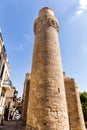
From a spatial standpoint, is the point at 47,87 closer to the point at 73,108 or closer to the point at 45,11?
the point at 73,108

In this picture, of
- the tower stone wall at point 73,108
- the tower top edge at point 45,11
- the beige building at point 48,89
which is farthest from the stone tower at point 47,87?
the tower stone wall at point 73,108

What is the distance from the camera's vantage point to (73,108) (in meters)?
12.1

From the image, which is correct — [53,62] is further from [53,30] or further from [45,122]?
[45,122]

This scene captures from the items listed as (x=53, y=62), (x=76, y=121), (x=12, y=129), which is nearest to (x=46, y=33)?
(x=53, y=62)

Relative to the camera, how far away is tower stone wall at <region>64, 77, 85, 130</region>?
11367 millimetres

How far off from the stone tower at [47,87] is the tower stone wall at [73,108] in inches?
143

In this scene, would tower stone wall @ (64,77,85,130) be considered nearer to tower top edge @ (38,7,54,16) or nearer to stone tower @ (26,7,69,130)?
stone tower @ (26,7,69,130)

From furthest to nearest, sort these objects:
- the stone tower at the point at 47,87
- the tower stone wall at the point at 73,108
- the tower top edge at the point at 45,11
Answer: the tower top edge at the point at 45,11 < the tower stone wall at the point at 73,108 < the stone tower at the point at 47,87

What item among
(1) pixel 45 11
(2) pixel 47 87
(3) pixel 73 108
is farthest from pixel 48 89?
(1) pixel 45 11

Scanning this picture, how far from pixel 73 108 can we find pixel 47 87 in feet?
16.7

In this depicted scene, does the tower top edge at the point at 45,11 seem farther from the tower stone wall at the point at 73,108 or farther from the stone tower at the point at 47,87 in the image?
the tower stone wall at the point at 73,108

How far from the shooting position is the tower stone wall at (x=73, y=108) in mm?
11367

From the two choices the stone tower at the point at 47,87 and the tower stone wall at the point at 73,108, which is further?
the tower stone wall at the point at 73,108

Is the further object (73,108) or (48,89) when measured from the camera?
(73,108)
